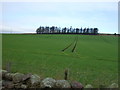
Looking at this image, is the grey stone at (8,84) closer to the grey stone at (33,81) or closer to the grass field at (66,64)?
the grey stone at (33,81)

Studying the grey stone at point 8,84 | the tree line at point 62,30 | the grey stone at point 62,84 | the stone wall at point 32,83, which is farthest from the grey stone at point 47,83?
the tree line at point 62,30

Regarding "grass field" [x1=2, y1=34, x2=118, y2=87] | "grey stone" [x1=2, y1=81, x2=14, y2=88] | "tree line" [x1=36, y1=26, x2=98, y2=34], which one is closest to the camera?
"grey stone" [x1=2, y1=81, x2=14, y2=88]

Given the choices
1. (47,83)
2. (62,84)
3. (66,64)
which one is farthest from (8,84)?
(66,64)

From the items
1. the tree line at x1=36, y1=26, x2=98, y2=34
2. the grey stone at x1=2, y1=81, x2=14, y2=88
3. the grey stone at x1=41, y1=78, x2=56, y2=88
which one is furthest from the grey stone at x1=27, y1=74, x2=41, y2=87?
the tree line at x1=36, y1=26, x2=98, y2=34

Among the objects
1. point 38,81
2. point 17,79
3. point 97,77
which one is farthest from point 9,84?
point 97,77

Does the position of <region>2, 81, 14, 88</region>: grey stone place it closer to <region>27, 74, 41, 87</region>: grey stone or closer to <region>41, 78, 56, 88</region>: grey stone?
<region>27, 74, 41, 87</region>: grey stone

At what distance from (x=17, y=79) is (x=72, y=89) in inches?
81.4

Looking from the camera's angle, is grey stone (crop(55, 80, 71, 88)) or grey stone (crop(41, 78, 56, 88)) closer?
grey stone (crop(55, 80, 71, 88))

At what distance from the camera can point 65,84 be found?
5711 millimetres

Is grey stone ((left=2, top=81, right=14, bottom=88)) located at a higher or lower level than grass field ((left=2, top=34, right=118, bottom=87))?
lower

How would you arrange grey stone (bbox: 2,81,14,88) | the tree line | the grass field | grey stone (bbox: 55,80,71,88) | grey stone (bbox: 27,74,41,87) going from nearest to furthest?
grey stone (bbox: 55,80,71,88)
grey stone (bbox: 27,74,41,87)
grey stone (bbox: 2,81,14,88)
the grass field
the tree line

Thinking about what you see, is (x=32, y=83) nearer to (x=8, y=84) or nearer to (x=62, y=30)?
(x=8, y=84)

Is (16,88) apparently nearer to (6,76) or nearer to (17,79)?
(17,79)

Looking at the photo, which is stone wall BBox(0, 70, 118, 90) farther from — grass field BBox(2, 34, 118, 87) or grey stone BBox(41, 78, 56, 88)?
grass field BBox(2, 34, 118, 87)
